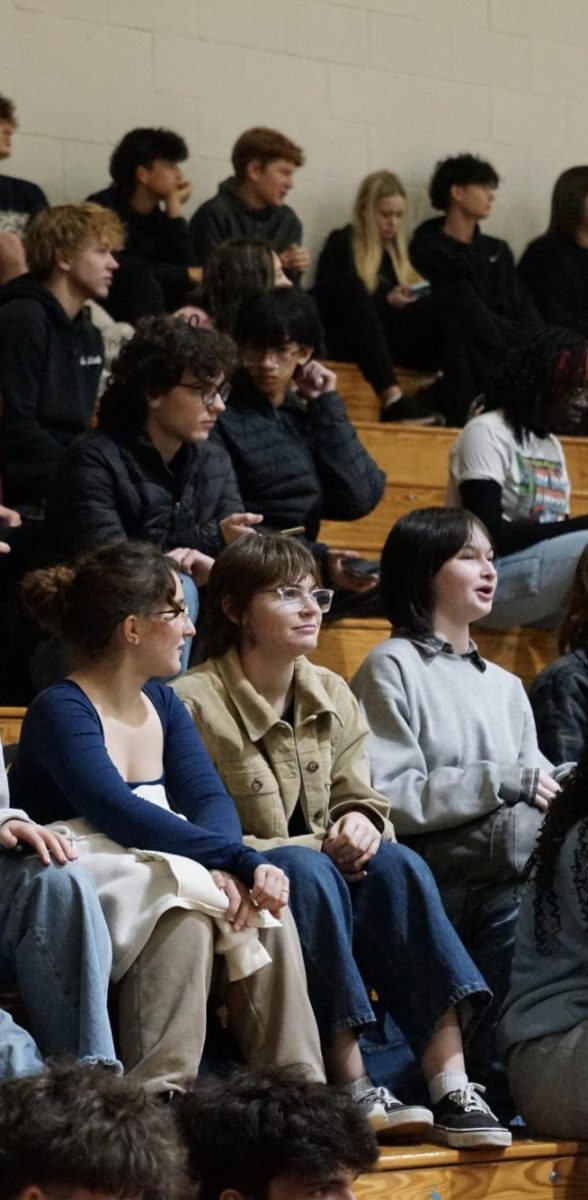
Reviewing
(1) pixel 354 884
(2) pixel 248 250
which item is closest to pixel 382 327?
(2) pixel 248 250

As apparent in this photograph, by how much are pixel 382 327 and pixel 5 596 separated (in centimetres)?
275

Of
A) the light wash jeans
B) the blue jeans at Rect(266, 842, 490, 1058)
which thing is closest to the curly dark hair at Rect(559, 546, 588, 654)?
the light wash jeans

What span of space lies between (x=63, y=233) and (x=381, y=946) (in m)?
2.38

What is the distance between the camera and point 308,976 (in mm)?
2824

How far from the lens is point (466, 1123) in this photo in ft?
9.01

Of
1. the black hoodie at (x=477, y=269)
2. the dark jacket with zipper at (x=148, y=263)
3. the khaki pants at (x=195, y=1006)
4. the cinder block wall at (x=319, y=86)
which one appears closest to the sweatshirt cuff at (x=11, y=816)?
the khaki pants at (x=195, y=1006)

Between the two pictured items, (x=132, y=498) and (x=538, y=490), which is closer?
(x=132, y=498)

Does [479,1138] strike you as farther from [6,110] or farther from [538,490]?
[6,110]

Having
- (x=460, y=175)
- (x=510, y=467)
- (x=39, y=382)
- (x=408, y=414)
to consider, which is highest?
(x=460, y=175)

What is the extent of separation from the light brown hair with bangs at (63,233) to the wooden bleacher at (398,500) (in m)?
0.90

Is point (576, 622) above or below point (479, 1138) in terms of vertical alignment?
above

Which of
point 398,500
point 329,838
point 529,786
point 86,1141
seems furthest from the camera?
point 398,500

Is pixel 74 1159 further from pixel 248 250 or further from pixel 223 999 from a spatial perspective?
pixel 248 250

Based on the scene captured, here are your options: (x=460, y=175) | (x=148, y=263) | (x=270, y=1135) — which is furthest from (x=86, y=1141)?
(x=460, y=175)
